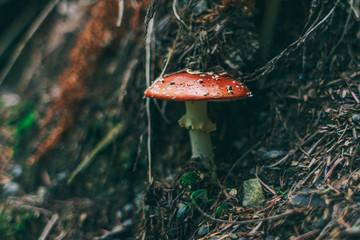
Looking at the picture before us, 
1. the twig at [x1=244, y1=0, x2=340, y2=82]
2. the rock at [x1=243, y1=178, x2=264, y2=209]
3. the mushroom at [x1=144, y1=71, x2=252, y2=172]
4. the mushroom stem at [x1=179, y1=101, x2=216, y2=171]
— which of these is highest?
the twig at [x1=244, y1=0, x2=340, y2=82]

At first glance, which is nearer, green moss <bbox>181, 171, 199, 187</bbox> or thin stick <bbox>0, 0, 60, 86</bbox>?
green moss <bbox>181, 171, 199, 187</bbox>

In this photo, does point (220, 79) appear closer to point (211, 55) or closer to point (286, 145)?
point (211, 55)

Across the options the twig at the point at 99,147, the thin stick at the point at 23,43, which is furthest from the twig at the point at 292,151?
the thin stick at the point at 23,43

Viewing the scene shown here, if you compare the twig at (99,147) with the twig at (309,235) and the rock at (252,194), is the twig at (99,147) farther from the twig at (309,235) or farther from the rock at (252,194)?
the twig at (309,235)

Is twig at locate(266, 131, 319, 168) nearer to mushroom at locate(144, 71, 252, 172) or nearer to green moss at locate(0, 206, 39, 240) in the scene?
mushroom at locate(144, 71, 252, 172)

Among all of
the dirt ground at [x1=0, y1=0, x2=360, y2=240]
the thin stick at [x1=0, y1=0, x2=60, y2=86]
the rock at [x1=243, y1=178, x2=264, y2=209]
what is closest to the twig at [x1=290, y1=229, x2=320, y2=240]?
the dirt ground at [x1=0, y1=0, x2=360, y2=240]

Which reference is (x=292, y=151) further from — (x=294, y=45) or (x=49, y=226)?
(x=49, y=226)
